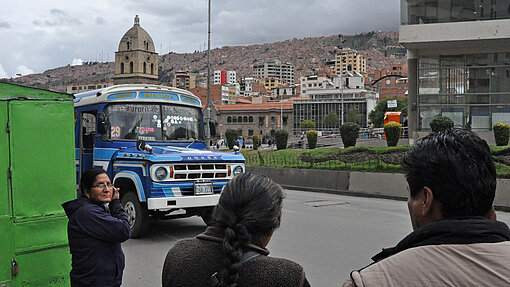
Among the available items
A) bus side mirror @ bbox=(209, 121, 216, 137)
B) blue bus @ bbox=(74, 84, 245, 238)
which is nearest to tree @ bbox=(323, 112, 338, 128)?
bus side mirror @ bbox=(209, 121, 216, 137)

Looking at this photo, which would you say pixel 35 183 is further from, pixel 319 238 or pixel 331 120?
pixel 331 120

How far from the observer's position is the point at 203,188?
9.03m

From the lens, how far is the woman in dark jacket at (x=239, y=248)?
2059mm

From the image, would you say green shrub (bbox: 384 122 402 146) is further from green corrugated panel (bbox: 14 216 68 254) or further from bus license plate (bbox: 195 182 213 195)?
green corrugated panel (bbox: 14 216 68 254)

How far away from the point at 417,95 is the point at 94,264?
81.9ft

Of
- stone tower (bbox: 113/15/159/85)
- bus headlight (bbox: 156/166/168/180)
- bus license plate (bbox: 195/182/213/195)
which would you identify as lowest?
bus license plate (bbox: 195/182/213/195)

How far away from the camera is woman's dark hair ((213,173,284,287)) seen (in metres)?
2.05

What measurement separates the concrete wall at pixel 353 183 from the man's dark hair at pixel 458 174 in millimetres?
12841

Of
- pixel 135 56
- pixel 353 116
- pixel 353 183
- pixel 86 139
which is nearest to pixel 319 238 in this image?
pixel 86 139

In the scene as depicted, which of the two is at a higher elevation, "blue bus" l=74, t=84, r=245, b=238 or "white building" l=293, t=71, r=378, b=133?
"white building" l=293, t=71, r=378, b=133

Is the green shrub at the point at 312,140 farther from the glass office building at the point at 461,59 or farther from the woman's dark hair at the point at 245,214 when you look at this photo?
the woman's dark hair at the point at 245,214

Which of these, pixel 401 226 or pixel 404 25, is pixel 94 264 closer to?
pixel 401 226

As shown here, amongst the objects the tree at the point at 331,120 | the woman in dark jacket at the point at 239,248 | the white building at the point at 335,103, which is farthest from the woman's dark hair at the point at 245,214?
the tree at the point at 331,120

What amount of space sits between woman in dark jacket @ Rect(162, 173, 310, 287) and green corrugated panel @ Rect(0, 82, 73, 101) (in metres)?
3.11
